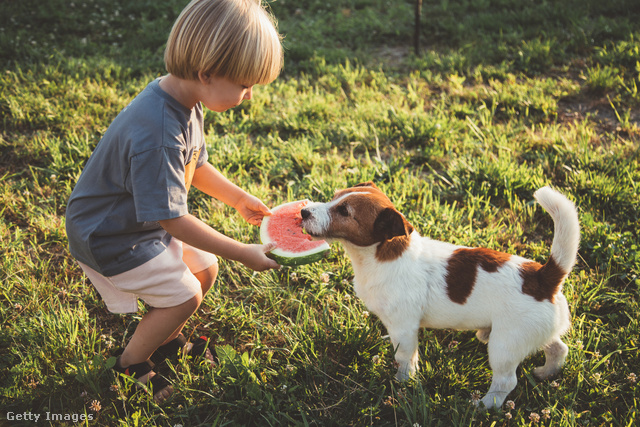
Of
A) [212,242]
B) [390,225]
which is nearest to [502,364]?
[390,225]

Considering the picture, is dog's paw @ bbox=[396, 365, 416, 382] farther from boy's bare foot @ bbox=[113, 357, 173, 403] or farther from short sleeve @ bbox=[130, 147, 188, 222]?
short sleeve @ bbox=[130, 147, 188, 222]

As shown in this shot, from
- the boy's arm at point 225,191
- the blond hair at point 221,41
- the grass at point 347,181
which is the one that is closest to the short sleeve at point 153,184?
the blond hair at point 221,41

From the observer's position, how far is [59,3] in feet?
24.9

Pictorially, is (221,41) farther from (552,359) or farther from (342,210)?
(552,359)

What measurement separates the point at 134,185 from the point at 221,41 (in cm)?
80

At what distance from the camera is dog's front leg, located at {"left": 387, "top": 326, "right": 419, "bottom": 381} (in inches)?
102

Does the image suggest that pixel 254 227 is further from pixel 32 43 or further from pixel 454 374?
pixel 32 43

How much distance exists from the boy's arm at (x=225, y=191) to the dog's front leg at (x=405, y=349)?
1170mm

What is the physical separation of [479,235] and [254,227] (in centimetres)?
188

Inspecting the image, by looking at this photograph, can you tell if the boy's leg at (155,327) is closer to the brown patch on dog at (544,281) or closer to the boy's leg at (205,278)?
the boy's leg at (205,278)

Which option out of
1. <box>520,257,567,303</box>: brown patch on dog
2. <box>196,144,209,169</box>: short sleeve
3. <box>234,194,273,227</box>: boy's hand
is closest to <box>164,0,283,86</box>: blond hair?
<box>196,144,209,169</box>: short sleeve

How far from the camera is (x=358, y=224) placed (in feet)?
8.43

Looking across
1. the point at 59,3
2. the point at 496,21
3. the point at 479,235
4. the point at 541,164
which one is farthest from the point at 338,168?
the point at 59,3

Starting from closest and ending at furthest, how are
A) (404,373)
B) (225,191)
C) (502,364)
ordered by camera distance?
(502,364) → (404,373) → (225,191)
